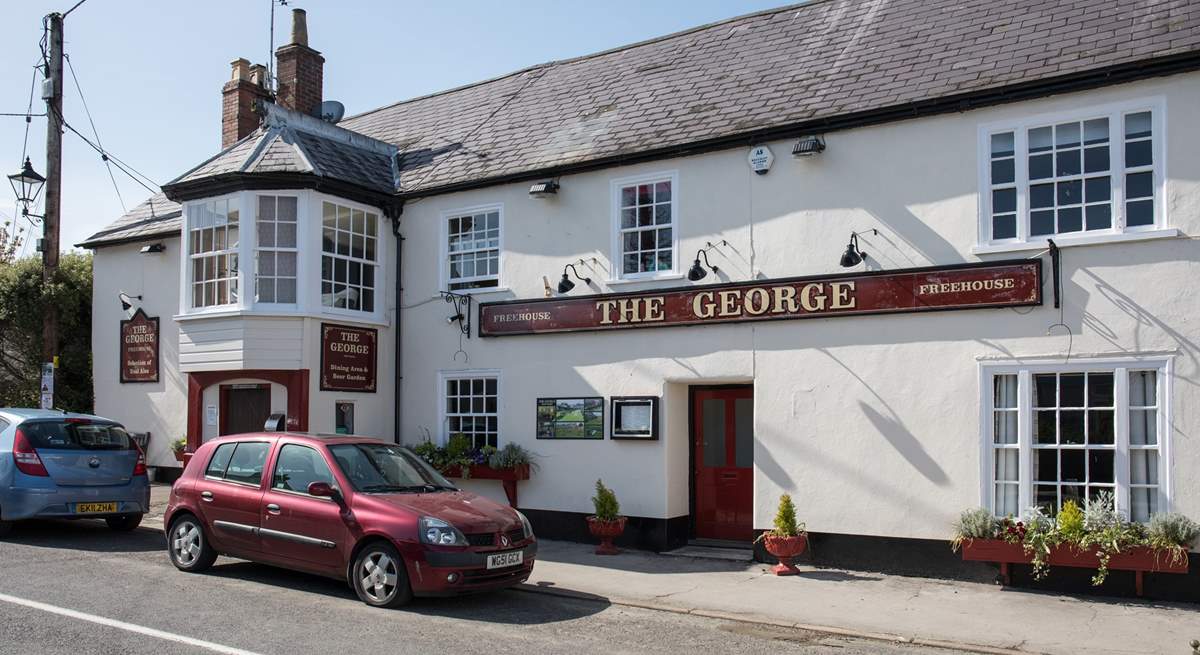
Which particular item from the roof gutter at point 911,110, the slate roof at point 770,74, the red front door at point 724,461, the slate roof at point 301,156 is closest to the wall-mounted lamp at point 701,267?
the roof gutter at point 911,110

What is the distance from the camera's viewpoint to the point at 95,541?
12375 mm

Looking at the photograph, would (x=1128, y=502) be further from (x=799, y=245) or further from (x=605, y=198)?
(x=605, y=198)

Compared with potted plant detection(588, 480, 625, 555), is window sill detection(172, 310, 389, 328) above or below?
above

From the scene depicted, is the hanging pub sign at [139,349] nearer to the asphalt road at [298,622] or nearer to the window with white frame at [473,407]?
the window with white frame at [473,407]

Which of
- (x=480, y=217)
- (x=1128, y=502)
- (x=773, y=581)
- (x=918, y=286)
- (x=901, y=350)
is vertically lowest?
(x=773, y=581)

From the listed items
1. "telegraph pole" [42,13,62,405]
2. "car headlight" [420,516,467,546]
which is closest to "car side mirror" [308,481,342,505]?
"car headlight" [420,516,467,546]

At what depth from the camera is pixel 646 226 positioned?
1341cm

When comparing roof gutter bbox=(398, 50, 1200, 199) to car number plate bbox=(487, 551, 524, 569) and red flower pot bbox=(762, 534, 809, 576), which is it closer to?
red flower pot bbox=(762, 534, 809, 576)

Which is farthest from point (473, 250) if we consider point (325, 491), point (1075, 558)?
point (1075, 558)

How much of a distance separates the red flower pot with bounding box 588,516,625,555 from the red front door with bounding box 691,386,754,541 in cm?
131

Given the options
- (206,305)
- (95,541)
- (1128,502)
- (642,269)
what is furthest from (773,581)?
(206,305)

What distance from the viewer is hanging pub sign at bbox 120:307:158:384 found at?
18.2 m

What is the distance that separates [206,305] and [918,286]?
1043 centimetres

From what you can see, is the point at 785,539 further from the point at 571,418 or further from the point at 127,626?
the point at 127,626
